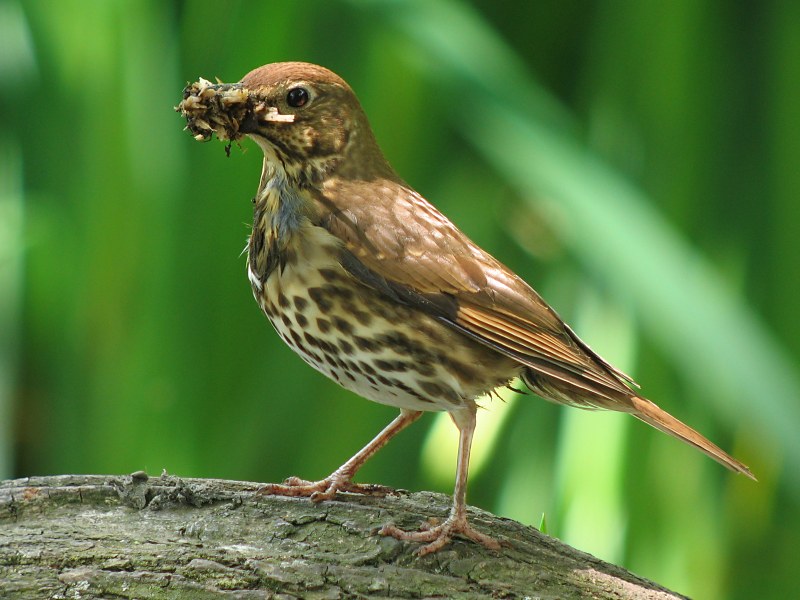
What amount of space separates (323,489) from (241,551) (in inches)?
13.5

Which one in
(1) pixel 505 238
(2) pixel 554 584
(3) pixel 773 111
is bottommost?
(2) pixel 554 584

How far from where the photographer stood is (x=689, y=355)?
2.09 metres

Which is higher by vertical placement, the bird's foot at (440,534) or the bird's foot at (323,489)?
the bird's foot at (323,489)

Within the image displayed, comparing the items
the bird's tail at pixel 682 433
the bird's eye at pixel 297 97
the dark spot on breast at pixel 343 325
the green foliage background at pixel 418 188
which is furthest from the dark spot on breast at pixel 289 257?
the green foliage background at pixel 418 188

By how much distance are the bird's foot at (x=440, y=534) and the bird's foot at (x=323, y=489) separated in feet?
0.61

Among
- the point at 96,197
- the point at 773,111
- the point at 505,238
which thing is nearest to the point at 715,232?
the point at 773,111

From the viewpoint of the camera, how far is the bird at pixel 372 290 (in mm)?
1719

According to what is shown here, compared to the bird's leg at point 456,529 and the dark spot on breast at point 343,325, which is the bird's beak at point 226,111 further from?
the bird's leg at point 456,529

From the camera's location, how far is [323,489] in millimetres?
1841

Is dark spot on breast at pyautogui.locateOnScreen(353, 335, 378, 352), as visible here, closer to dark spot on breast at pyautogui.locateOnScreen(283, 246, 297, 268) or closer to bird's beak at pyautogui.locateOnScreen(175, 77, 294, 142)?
dark spot on breast at pyautogui.locateOnScreen(283, 246, 297, 268)

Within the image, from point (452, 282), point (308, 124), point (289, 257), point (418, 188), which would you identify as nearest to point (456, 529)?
point (452, 282)

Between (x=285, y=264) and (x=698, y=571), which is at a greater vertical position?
(x=285, y=264)

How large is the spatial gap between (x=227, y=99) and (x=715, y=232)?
1.49 metres

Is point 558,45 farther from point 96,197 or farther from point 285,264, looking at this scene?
point 285,264
